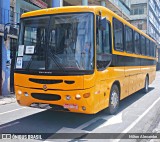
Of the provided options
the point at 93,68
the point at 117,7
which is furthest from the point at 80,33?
the point at 117,7

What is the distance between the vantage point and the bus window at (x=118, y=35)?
8414mm

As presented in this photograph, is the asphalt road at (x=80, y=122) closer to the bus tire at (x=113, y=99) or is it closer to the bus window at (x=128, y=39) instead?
the bus tire at (x=113, y=99)

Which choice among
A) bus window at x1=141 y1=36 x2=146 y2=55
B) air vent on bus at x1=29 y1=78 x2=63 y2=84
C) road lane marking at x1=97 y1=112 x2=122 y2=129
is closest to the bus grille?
air vent on bus at x1=29 y1=78 x2=63 y2=84

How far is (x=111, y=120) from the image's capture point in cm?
777

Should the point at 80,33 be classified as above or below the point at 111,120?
above

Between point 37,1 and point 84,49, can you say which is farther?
point 37,1

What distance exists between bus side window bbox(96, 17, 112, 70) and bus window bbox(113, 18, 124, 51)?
0.60 m

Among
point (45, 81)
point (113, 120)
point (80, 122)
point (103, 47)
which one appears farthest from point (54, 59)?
point (113, 120)

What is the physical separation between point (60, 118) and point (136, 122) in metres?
2.17

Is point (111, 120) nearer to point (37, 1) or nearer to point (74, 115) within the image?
point (74, 115)

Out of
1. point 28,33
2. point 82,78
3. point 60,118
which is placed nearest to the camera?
point 82,78

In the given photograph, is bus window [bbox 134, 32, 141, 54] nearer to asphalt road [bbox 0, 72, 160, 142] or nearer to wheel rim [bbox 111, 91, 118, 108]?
asphalt road [bbox 0, 72, 160, 142]

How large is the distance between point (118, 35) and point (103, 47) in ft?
5.21

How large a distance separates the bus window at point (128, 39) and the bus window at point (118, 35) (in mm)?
579
